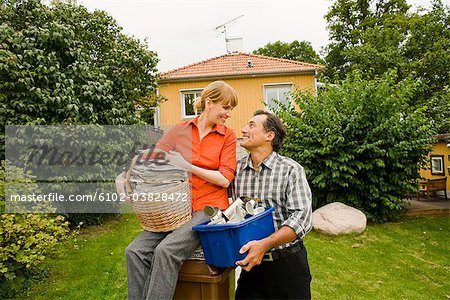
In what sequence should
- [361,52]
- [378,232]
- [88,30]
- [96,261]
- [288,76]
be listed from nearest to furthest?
[96,261] → [378,232] → [88,30] → [288,76] → [361,52]

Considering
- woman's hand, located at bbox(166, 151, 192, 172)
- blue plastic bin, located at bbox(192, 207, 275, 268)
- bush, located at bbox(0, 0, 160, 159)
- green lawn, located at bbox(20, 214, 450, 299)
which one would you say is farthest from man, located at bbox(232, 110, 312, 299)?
bush, located at bbox(0, 0, 160, 159)

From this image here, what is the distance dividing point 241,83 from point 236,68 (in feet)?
2.33

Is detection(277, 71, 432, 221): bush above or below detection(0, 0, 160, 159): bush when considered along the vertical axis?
below

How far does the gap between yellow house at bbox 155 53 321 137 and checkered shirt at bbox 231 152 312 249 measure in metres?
12.0

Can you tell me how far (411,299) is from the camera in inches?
158

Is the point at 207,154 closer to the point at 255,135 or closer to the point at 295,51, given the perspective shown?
the point at 255,135

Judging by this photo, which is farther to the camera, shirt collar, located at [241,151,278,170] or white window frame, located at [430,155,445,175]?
white window frame, located at [430,155,445,175]

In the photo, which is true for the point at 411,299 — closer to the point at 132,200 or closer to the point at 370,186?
the point at 370,186

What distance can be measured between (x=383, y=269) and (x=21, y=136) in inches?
221

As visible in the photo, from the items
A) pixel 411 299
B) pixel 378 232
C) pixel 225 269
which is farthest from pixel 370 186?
pixel 225 269

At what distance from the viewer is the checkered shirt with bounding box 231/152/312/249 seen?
186 centimetres

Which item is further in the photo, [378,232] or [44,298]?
[378,232]

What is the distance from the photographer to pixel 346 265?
16.3ft

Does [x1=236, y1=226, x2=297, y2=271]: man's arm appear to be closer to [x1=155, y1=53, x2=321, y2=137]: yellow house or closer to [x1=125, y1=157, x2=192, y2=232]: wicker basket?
[x1=125, y1=157, x2=192, y2=232]: wicker basket
